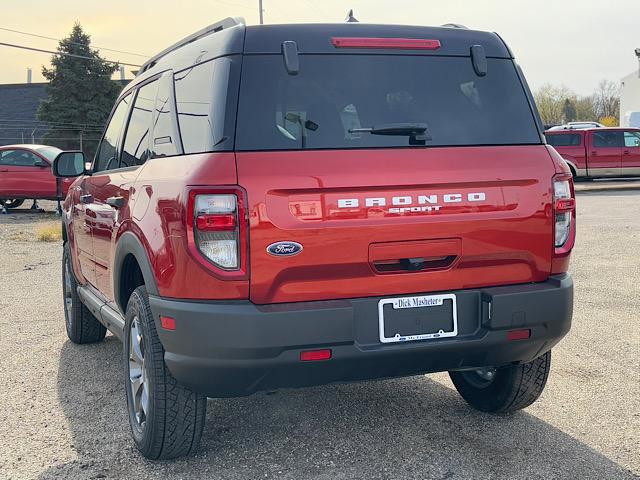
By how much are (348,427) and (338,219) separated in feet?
4.69

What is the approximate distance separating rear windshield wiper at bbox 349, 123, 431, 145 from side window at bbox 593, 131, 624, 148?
68.8 ft

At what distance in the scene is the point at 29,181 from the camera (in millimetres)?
17766

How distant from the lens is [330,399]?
4.34 meters

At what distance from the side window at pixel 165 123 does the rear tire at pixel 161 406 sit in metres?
0.69

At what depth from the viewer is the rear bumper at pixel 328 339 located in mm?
2918

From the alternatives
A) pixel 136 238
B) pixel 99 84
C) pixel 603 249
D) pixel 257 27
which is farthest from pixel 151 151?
pixel 99 84

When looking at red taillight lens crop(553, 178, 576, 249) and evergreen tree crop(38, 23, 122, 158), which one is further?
evergreen tree crop(38, 23, 122, 158)

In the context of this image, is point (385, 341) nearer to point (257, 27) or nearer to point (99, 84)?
→ point (257, 27)

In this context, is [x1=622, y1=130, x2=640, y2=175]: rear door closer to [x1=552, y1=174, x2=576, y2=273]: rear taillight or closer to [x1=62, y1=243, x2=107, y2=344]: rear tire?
[x1=62, y1=243, x2=107, y2=344]: rear tire

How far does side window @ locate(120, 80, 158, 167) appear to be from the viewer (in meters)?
3.96

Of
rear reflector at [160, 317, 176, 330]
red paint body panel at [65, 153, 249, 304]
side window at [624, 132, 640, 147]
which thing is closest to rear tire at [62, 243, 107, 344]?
red paint body panel at [65, 153, 249, 304]

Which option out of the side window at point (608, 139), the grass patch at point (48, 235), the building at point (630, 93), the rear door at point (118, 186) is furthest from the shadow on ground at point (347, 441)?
the building at point (630, 93)

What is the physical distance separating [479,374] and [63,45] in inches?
1778

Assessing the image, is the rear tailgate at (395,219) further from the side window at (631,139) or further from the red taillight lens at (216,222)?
the side window at (631,139)
